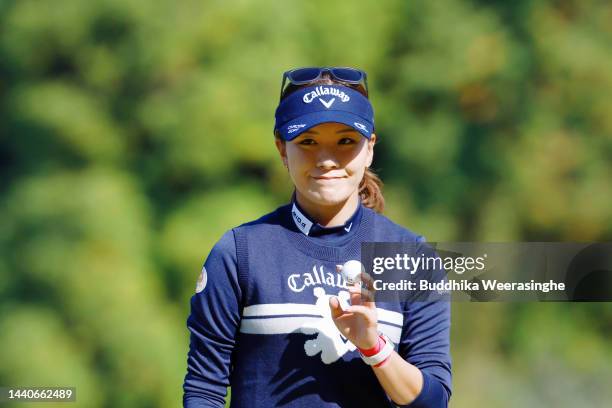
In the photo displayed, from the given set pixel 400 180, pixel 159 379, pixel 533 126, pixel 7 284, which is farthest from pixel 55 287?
pixel 533 126

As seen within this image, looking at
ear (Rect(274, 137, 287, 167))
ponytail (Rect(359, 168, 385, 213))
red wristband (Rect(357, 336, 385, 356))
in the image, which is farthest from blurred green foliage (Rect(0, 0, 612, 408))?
red wristband (Rect(357, 336, 385, 356))

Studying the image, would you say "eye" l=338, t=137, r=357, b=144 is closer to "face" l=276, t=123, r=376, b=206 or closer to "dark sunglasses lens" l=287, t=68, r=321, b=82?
"face" l=276, t=123, r=376, b=206

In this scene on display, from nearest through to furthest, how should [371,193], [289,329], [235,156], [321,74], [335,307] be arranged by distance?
1. [335,307]
2. [289,329]
3. [321,74]
4. [371,193]
5. [235,156]

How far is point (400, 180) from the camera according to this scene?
5332 millimetres

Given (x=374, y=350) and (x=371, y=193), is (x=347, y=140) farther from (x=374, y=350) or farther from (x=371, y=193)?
(x=374, y=350)

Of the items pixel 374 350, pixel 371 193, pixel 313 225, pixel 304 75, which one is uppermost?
pixel 304 75

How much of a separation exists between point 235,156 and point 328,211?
10.7ft

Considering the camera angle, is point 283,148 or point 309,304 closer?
point 309,304

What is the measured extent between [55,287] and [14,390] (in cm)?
60

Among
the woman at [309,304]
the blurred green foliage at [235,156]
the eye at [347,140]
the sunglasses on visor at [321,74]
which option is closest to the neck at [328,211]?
the woman at [309,304]

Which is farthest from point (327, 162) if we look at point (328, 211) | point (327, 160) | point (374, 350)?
point (374, 350)

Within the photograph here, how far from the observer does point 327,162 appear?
172 cm

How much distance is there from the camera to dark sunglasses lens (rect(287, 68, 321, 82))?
72.1 inches

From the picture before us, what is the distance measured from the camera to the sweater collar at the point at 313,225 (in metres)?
1.77
